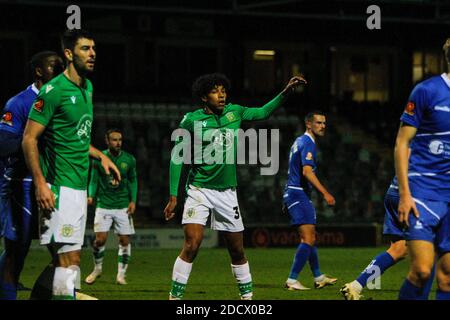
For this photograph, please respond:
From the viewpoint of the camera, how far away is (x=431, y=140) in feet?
24.8

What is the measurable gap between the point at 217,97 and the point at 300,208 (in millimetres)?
3451

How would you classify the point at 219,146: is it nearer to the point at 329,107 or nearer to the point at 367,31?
the point at 329,107

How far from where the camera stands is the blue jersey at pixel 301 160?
13375mm

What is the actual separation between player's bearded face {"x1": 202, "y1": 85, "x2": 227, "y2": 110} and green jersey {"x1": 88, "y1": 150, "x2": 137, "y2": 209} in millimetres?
4710

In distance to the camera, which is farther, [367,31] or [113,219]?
[367,31]

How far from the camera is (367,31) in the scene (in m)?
40.5

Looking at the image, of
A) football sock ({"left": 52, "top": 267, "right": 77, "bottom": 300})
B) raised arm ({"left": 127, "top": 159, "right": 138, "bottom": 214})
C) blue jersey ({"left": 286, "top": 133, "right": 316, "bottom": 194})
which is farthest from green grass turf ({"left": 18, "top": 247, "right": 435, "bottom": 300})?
football sock ({"left": 52, "top": 267, "right": 77, "bottom": 300})

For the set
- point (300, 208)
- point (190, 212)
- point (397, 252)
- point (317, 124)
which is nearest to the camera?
point (190, 212)

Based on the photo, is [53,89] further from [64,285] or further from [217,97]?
[217,97]

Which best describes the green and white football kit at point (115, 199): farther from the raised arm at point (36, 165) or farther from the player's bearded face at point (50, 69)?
the raised arm at point (36, 165)

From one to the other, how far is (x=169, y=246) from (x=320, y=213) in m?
5.40

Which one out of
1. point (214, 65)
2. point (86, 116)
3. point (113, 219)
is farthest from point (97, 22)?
point (86, 116)

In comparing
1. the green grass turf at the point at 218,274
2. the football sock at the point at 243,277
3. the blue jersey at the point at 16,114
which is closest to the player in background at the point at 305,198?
the green grass turf at the point at 218,274

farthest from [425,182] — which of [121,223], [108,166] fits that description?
[121,223]
